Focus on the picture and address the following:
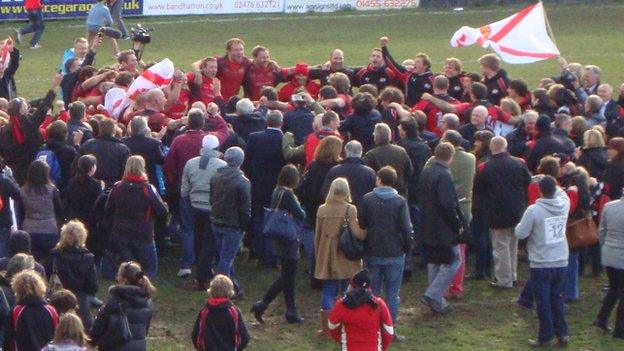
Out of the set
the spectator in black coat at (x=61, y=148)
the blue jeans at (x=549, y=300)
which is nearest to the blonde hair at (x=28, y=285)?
Answer: the spectator in black coat at (x=61, y=148)

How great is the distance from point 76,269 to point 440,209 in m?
3.60

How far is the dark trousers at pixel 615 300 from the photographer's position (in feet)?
41.2

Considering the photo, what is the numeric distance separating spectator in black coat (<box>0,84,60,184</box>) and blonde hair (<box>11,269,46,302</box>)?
4519mm

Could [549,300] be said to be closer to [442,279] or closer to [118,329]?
[442,279]

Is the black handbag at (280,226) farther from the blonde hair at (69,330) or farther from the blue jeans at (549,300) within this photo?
the blonde hair at (69,330)

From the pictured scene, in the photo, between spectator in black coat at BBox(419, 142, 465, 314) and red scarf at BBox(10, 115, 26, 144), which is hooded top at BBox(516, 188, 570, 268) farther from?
red scarf at BBox(10, 115, 26, 144)

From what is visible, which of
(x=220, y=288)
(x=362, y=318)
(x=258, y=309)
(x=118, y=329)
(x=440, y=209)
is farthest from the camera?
(x=440, y=209)

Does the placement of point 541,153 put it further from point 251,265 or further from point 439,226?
point 251,265

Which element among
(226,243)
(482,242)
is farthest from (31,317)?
(482,242)

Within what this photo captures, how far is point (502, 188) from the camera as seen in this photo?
45.0ft

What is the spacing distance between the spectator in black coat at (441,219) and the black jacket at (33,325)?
14.0ft

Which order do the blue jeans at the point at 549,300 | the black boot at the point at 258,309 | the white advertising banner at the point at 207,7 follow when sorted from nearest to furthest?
1. the blue jeans at the point at 549,300
2. the black boot at the point at 258,309
3. the white advertising banner at the point at 207,7

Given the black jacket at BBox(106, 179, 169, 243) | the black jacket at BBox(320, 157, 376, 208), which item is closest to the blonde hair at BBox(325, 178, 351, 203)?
the black jacket at BBox(320, 157, 376, 208)

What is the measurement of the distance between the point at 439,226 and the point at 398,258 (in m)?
0.77
